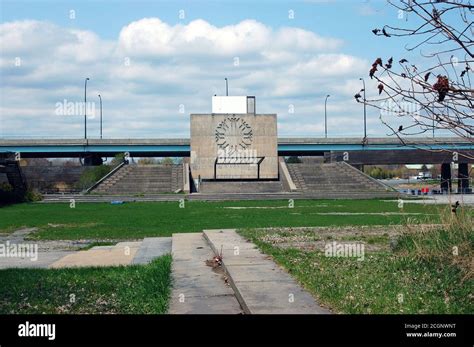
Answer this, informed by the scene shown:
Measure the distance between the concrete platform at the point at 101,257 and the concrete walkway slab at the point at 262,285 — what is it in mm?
2521

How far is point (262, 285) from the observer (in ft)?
29.9

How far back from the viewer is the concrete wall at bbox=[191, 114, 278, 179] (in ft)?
258

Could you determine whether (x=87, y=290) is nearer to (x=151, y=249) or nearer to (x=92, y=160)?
(x=151, y=249)

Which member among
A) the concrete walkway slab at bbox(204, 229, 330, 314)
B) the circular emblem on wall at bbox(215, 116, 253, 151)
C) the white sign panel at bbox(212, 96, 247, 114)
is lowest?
the concrete walkway slab at bbox(204, 229, 330, 314)

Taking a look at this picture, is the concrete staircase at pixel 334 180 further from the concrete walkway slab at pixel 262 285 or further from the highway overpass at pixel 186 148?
the concrete walkway slab at pixel 262 285

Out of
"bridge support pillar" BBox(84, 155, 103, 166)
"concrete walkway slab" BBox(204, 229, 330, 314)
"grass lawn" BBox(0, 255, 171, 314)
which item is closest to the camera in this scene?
"concrete walkway slab" BBox(204, 229, 330, 314)

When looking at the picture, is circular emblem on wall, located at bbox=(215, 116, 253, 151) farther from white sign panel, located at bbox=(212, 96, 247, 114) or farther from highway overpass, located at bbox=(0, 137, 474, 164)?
highway overpass, located at bbox=(0, 137, 474, 164)

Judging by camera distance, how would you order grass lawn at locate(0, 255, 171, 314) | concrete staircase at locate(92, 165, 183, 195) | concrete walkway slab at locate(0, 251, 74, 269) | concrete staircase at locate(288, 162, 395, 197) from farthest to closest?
concrete staircase at locate(92, 165, 183, 195) < concrete staircase at locate(288, 162, 395, 197) < concrete walkway slab at locate(0, 251, 74, 269) < grass lawn at locate(0, 255, 171, 314)

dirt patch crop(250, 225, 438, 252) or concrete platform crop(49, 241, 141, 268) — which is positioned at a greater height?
dirt patch crop(250, 225, 438, 252)

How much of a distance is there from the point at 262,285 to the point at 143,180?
224ft

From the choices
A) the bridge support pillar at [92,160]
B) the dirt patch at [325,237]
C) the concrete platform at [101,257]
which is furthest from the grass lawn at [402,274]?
the bridge support pillar at [92,160]

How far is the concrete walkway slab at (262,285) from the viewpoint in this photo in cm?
743

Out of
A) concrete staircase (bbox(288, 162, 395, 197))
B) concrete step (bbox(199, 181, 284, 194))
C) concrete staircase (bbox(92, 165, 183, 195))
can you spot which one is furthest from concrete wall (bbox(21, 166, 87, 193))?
concrete staircase (bbox(288, 162, 395, 197))
